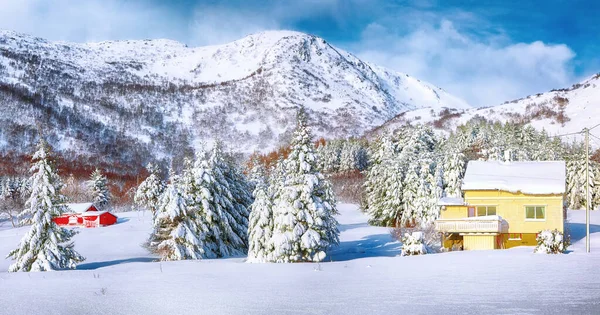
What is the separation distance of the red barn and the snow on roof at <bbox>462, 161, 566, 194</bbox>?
2408 inches

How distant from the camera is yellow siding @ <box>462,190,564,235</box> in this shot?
1629 inches

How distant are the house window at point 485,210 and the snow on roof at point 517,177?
1520 mm

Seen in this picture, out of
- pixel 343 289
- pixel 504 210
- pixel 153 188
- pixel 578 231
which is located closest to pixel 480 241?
pixel 504 210

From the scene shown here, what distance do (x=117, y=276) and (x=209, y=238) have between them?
21606mm

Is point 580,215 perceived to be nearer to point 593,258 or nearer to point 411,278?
point 593,258

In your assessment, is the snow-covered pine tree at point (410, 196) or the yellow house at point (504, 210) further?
the snow-covered pine tree at point (410, 196)

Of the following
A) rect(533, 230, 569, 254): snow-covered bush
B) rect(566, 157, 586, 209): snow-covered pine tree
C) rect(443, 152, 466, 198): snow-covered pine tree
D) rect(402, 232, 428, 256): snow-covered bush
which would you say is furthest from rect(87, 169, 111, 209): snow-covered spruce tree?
rect(533, 230, 569, 254): snow-covered bush

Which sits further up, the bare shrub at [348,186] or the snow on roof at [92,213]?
the bare shrub at [348,186]

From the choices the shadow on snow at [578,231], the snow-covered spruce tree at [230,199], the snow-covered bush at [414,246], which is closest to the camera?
the snow-covered bush at [414,246]

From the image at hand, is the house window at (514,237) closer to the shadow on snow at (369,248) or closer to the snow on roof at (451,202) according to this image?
the snow on roof at (451,202)

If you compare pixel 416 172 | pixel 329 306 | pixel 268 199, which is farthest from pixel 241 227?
pixel 329 306

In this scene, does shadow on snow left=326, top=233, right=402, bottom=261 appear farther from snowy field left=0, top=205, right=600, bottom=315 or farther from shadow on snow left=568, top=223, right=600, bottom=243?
snowy field left=0, top=205, right=600, bottom=315

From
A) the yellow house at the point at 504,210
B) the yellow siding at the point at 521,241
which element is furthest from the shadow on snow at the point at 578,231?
the yellow house at the point at 504,210

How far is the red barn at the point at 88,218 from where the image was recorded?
87.8 metres
